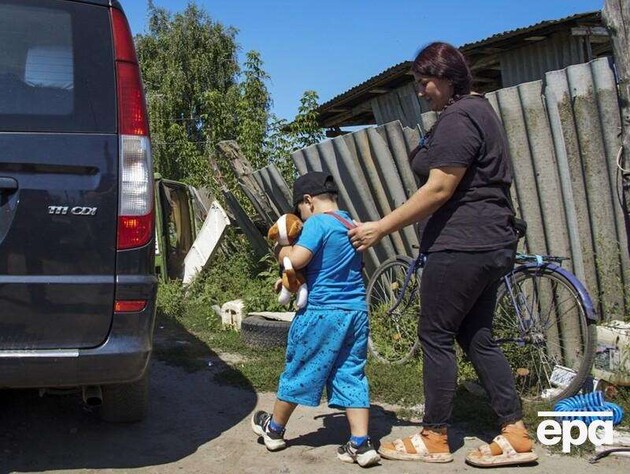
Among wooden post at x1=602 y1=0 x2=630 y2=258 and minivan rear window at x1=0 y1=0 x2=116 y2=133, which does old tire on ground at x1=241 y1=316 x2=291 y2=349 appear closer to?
wooden post at x1=602 y1=0 x2=630 y2=258

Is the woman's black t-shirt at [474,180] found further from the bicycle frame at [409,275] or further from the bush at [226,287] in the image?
the bush at [226,287]

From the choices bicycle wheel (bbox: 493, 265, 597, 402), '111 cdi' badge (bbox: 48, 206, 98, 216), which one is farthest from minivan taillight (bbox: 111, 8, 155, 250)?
bicycle wheel (bbox: 493, 265, 597, 402)

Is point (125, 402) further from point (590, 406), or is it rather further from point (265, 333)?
point (590, 406)

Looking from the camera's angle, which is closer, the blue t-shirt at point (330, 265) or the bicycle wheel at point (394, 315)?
the blue t-shirt at point (330, 265)

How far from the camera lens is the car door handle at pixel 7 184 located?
9.70 feet

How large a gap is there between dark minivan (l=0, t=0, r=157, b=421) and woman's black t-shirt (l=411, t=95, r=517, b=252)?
132 centimetres

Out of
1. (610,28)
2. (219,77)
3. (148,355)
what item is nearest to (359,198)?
(610,28)

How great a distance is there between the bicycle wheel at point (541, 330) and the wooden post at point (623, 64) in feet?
2.06

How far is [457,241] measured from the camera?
333 cm

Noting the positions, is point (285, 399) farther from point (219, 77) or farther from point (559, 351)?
point (219, 77)

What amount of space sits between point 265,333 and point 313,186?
247 cm

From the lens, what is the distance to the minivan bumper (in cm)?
301

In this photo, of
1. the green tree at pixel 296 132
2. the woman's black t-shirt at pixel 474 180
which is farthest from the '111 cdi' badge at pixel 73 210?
the green tree at pixel 296 132

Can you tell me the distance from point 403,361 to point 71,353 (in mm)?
2594
